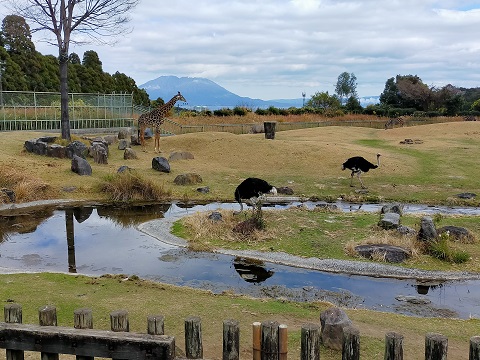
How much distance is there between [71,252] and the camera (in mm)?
10953

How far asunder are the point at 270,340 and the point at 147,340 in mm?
853

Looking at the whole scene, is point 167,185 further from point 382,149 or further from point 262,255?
point 382,149

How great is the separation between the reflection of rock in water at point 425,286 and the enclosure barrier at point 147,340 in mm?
5846

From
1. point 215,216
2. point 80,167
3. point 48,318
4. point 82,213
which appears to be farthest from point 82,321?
point 80,167

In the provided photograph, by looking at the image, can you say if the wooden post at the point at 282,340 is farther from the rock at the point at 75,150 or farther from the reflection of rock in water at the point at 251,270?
the rock at the point at 75,150

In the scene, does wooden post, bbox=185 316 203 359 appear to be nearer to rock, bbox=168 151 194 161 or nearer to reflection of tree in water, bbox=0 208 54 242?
reflection of tree in water, bbox=0 208 54 242

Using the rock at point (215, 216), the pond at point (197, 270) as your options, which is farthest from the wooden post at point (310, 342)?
the rock at point (215, 216)

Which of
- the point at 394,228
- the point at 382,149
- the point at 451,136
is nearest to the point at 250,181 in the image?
the point at 394,228

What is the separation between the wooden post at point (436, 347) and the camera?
329cm

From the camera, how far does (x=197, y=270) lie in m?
9.82

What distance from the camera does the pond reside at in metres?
8.45

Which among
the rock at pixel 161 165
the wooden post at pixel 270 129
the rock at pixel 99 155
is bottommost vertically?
the rock at pixel 161 165

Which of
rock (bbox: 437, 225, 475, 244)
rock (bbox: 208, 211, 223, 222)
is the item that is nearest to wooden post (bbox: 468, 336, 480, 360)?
rock (bbox: 437, 225, 475, 244)

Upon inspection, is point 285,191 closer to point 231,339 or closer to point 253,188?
point 253,188
